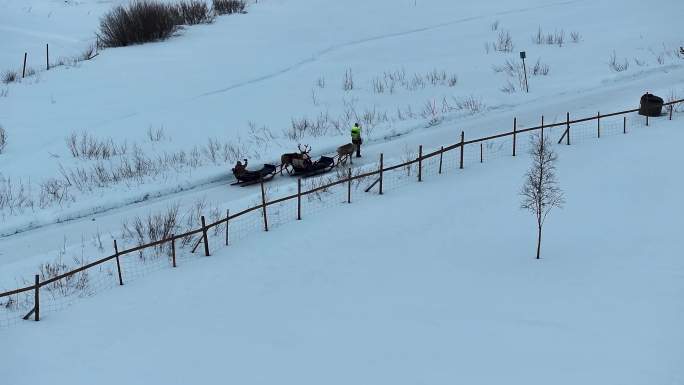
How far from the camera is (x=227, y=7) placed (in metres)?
39.7

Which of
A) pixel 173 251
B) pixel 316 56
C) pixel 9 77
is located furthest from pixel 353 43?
pixel 173 251

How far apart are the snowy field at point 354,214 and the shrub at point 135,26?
3.78 ft

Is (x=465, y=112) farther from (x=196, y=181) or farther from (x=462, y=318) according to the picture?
(x=462, y=318)

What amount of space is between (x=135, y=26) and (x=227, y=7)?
710cm

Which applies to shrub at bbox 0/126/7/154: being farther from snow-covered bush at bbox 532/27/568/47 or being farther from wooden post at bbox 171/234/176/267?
snow-covered bush at bbox 532/27/568/47

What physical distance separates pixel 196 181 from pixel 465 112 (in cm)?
918

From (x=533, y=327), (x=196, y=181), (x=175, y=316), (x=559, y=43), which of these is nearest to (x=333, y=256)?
(x=175, y=316)

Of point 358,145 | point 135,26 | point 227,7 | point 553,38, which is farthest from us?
point 227,7

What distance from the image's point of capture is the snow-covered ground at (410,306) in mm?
10156

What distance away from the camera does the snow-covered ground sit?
1016 centimetres

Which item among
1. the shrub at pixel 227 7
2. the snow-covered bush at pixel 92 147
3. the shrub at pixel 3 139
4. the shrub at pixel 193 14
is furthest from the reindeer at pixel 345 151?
the shrub at pixel 227 7

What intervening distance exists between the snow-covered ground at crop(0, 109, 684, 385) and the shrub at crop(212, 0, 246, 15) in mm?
25025

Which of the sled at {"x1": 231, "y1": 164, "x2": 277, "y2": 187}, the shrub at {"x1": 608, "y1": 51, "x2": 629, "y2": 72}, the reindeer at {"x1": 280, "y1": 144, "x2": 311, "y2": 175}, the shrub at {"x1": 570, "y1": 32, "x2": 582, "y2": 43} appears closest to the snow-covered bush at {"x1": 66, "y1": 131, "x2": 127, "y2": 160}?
the sled at {"x1": 231, "y1": 164, "x2": 277, "y2": 187}

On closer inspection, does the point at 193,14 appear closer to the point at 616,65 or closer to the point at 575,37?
the point at 575,37
